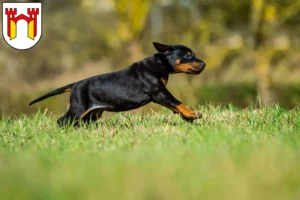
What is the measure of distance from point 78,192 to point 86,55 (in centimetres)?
1035

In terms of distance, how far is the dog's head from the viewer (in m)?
5.92

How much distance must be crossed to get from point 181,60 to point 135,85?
0.50m

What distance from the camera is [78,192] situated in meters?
3.28

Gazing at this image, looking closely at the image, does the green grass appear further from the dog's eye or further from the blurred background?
the blurred background

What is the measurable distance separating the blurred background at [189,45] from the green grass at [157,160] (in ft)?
18.5

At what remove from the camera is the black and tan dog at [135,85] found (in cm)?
595

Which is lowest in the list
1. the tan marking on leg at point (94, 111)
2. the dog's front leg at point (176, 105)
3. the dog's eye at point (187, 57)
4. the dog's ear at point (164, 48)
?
the tan marking on leg at point (94, 111)

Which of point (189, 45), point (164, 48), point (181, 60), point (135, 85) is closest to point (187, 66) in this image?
point (181, 60)

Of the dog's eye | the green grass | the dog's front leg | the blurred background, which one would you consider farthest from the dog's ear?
the blurred background

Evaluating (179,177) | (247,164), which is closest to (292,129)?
(247,164)

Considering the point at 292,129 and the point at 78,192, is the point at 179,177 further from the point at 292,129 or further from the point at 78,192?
the point at 292,129

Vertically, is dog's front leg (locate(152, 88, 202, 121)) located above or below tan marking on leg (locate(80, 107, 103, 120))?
above

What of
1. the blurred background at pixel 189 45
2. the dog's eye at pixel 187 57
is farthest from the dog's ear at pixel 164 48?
the blurred background at pixel 189 45

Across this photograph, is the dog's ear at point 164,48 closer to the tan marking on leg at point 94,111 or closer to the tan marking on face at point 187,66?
the tan marking on face at point 187,66
